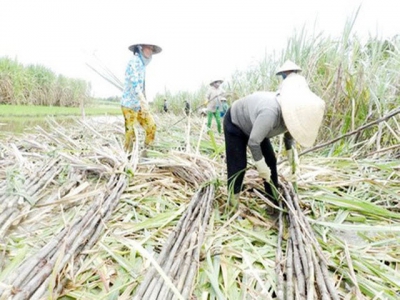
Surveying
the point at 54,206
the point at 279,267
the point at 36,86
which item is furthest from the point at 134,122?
the point at 36,86

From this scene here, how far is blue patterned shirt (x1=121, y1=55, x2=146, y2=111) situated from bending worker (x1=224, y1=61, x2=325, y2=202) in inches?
59.1

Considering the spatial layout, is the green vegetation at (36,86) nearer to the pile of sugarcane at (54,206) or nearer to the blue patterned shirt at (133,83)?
the blue patterned shirt at (133,83)

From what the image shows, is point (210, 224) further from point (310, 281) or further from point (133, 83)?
point (133, 83)

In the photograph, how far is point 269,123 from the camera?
5.99 feet

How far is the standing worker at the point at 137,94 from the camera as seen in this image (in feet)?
11.1

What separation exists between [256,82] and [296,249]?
13.8ft

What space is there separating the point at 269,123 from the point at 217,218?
72cm

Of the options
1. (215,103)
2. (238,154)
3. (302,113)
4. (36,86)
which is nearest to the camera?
(302,113)

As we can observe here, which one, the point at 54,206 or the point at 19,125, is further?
the point at 19,125

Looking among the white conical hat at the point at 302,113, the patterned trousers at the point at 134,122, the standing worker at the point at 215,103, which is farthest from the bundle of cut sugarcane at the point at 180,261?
the standing worker at the point at 215,103

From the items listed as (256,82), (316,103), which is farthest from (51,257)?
(256,82)

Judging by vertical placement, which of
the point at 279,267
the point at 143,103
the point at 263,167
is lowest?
the point at 279,267

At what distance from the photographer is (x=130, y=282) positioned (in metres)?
1.34

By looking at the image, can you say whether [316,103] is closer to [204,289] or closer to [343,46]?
[204,289]
